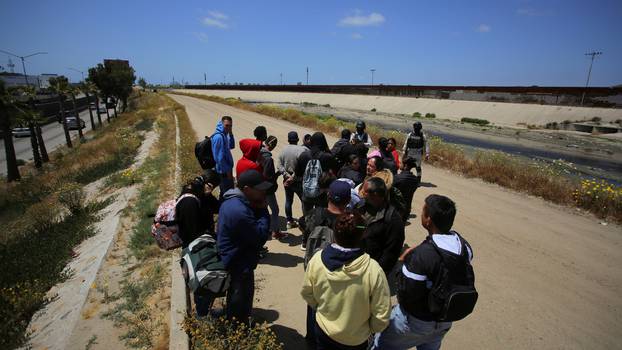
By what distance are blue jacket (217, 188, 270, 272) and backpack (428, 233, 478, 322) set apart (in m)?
1.44

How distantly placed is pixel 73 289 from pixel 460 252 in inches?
239

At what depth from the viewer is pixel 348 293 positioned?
2.29 m

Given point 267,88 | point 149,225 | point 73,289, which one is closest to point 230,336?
point 73,289

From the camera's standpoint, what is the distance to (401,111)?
59094 millimetres

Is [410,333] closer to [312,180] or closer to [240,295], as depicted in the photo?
[240,295]

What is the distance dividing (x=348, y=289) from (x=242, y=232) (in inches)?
43.0

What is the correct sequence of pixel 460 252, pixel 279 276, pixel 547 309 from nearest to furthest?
pixel 460 252, pixel 547 309, pixel 279 276

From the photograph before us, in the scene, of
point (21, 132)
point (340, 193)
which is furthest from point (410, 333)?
point (21, 132)

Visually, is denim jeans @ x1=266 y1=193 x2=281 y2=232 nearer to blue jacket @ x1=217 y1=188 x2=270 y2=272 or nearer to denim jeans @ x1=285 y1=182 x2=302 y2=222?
denim jeans @ x1=285 y1=182 x2=302 y2=222

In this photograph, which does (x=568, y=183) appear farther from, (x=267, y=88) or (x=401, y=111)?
(x=267, y=88)

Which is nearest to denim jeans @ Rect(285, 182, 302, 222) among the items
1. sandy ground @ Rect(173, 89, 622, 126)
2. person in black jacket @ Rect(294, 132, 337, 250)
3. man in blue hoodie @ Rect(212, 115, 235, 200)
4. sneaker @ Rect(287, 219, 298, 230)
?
sneaker @ Rect(287, 219, 298, 230)

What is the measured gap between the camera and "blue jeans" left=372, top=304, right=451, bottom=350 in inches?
99.8

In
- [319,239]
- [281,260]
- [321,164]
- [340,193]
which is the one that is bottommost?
[281,260]

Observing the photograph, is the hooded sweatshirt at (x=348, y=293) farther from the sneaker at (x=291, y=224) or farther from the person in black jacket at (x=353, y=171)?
the sneaker at (x=291, y=224)
